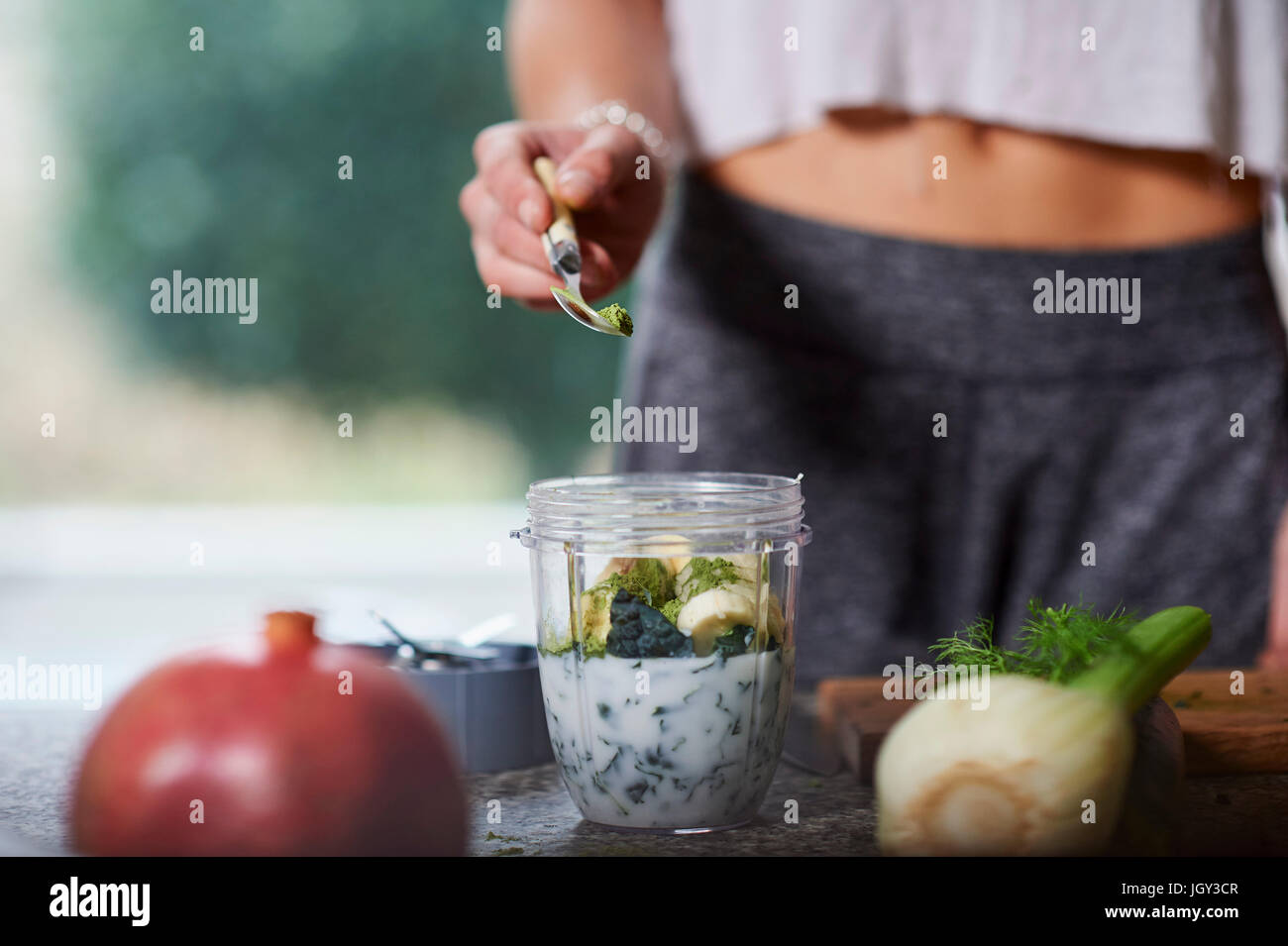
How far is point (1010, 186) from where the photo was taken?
104 centimetres

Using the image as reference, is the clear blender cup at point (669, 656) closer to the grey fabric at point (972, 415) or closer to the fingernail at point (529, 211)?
the fingernail at point (529, 211)

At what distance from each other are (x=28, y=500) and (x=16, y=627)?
1.29m

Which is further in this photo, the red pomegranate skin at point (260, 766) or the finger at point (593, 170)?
the finger at point (593, 170)

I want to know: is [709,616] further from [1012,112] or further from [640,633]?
[1012,112]

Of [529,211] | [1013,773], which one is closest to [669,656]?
[1013,773]

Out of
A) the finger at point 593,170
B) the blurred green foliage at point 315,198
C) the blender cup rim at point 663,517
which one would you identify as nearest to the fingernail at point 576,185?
the finger at point 593,170

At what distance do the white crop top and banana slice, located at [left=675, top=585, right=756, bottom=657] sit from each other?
0.61 m

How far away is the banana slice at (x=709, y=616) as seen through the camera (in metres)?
0.53

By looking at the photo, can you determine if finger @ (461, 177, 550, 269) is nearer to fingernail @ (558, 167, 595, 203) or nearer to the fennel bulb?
fingernail @ (558, 167, 595, 203)

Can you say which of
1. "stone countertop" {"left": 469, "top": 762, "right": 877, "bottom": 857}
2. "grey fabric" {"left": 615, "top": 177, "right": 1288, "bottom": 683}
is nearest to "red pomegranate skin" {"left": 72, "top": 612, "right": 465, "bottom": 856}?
"stone countertop" {"left": 469, "top": 762, "right": 877, "bottom": 857}

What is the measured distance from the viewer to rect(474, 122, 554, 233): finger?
0.65 meters

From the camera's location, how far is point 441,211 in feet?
12.3
